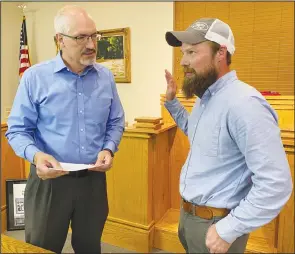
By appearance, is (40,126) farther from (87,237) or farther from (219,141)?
(219,141)

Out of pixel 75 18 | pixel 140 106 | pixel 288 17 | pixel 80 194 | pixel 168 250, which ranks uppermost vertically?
pixel 288 17

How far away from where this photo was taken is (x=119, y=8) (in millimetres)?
3045

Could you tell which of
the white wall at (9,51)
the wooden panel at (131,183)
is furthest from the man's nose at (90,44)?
the white wall at (9,51)

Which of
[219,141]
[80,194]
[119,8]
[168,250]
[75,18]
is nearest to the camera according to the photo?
[219,141]

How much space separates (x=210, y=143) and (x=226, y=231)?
11.8 inches

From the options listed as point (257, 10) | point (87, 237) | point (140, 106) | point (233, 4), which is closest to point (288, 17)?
point (257, 10)

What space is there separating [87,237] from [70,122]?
0.61 meters

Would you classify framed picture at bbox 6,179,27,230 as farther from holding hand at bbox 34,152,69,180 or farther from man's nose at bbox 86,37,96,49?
man's nose at bbox 86,37,96,49

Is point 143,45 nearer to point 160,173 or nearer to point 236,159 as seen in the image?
point 160,173

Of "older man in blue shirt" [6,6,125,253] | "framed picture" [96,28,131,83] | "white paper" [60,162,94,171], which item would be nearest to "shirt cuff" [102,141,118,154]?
"older man in blue shirt" [6,6,125,253]

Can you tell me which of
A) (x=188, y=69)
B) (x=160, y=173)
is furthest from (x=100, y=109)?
(x=160, y=173)

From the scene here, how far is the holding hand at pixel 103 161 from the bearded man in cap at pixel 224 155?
14.7 inches

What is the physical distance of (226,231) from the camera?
962 mm

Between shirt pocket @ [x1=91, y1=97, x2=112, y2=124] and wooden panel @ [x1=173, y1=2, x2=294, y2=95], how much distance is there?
1.23m
